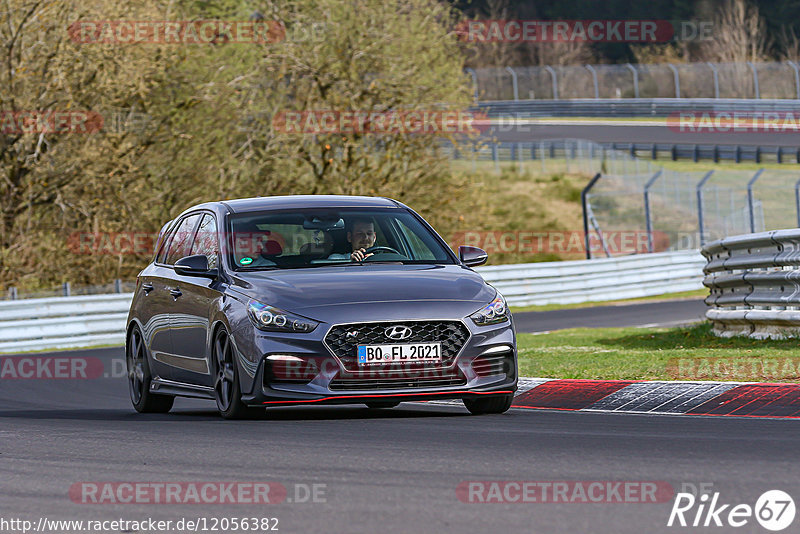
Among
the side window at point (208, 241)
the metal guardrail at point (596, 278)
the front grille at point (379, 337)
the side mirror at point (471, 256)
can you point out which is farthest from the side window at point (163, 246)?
the metal guardrail at point (596, 278)

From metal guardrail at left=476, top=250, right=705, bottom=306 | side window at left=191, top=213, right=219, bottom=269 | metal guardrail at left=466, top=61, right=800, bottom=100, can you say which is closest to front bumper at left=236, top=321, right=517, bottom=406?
side window at left=191, top=213, right=219, bottom=269

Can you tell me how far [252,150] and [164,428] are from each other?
24.6 m

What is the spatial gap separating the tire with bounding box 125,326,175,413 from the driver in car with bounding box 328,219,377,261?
2.23m

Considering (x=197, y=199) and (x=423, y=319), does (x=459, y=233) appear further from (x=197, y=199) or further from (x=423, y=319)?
(x=423, y=319)

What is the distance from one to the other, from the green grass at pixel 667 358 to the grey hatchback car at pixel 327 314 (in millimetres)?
2153

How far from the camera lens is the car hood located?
9.42 metres

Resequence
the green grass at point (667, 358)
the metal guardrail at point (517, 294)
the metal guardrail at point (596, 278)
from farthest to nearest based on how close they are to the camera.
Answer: the metal guardrail at point (596, 278) → the metal guardrail at point (517, 294) → the green grass at point (667, 358)

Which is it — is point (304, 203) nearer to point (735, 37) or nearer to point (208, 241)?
point (208, 241)

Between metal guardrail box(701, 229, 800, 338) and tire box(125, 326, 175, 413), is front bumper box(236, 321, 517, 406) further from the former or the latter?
metal guardrail box(701, 229, 800, 338)

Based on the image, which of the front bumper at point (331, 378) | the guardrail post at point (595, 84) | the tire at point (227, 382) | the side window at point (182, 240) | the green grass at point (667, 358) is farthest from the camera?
the guardrail post at point (595, 84)

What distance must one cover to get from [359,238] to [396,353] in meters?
1.50

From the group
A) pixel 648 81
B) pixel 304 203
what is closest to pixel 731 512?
→ pixel 304 203

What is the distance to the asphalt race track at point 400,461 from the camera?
6000 mm

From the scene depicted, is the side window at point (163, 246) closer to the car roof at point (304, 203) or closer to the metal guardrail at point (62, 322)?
the car roof at point (304, 203)
